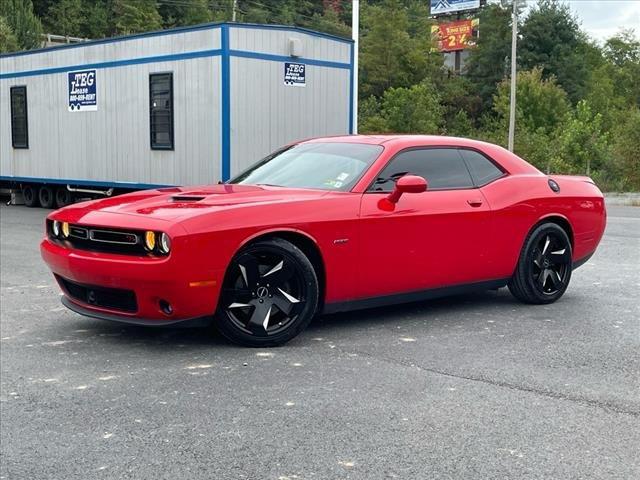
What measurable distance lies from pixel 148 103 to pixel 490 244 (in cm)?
972

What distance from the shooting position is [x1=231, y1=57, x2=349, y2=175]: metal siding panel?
13.1 m

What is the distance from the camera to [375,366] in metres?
4.76

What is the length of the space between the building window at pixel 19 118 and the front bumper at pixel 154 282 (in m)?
14.1

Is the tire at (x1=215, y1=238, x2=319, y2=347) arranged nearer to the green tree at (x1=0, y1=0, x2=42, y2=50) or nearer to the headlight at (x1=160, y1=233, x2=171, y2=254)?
the headlight at (x1=160, y1=233, x2=171, y2=254)

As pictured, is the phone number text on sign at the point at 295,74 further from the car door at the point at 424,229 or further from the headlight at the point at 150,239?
the headlight at the point at 150,239

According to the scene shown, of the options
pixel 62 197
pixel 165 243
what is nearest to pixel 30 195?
pixel 62 197

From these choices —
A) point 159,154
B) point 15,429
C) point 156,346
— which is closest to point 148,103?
point 159,154

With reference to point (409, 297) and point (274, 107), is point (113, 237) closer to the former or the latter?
point (409, 297)

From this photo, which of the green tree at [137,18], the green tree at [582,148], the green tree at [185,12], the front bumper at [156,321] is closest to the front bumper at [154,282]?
the front bumper at [156,321]

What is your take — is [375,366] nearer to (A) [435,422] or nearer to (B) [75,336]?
(A) [435,422]

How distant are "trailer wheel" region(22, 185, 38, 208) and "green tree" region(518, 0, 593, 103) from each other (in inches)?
1950

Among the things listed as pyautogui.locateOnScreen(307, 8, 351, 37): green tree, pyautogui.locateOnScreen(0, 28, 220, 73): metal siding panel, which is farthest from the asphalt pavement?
pyautogui.locateOnScreen(307, 8, 351, 37): green tree

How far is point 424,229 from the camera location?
5.82 meters

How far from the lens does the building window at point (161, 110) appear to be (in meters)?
14.0
